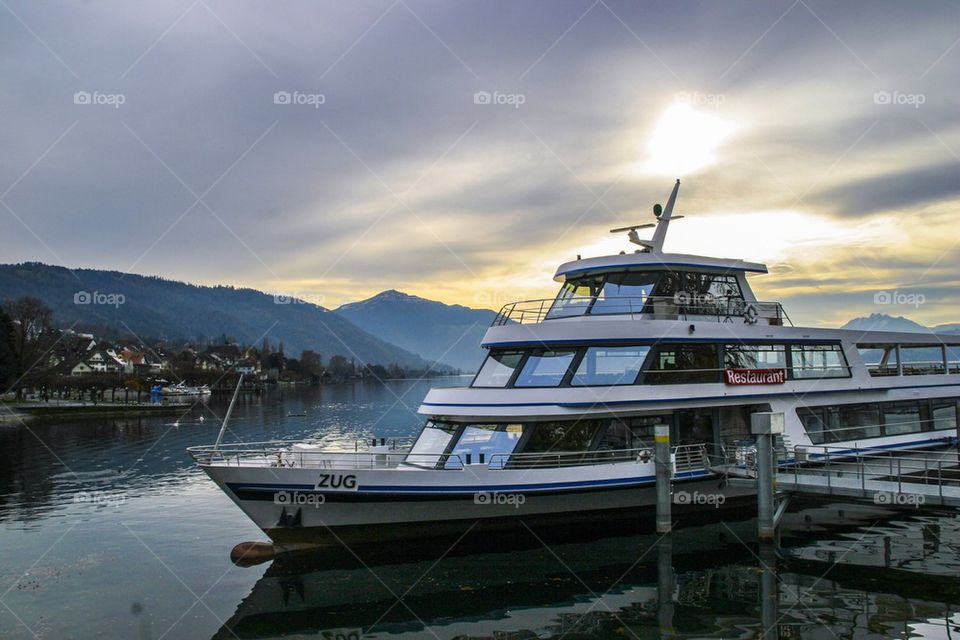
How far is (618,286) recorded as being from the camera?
18.2 meters

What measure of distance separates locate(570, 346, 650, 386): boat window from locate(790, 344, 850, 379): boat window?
5207 mm

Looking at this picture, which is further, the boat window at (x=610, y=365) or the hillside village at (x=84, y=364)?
the hillside village at (x=84, y=364)

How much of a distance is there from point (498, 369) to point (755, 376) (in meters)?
6.72

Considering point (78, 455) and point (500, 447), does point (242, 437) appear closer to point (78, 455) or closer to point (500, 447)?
point (78, 455)

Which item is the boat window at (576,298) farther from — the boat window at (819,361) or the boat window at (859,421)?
the boat window at (859,421)

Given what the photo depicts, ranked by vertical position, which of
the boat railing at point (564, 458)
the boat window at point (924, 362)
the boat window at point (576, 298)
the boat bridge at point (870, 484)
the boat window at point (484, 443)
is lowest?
the boat bridge at point (870, 484)

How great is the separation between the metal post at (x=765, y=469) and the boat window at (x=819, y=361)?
4.58 m

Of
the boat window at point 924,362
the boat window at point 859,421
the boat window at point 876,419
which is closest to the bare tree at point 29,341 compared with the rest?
the boat window at point 876,419

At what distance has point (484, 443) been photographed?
1576 centimetres

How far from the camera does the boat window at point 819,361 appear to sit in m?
19.2

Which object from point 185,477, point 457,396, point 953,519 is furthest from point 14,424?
point 953,519

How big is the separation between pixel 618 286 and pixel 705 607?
27.4ft

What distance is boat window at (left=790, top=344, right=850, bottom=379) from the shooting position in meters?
19.2

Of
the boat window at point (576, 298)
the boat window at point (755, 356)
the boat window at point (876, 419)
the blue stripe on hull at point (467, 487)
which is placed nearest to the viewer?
the blue stripe on hull at point (467, 487)
